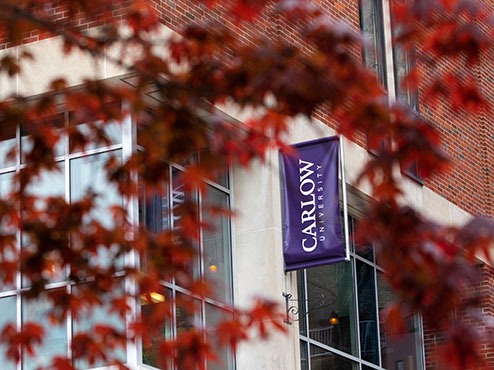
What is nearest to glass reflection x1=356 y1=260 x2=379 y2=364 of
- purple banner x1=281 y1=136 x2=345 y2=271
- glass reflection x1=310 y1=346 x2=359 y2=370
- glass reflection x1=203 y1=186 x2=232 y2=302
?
glass reflection x1=310 y1=346 x2=359 y2=370

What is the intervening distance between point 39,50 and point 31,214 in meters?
9.91

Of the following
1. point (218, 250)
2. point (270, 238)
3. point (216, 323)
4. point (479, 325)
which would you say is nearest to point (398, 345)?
point (479, 325)

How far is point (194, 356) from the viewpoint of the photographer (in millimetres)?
9234

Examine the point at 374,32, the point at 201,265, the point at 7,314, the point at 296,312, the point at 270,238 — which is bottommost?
the point at 7,314

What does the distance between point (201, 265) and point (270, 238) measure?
4.28 ft

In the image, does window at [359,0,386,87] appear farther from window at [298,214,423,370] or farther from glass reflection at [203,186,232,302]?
glass reflection at [203,186,232,302]

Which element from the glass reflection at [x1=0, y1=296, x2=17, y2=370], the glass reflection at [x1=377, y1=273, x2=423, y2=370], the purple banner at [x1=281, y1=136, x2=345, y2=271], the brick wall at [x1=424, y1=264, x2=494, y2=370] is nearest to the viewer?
the glass reflection at [x1=0, y1=296, x2=17, y2=370]

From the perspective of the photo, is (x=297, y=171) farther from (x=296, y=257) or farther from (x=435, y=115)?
(x=435, y=115)

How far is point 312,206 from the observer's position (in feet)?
68.8

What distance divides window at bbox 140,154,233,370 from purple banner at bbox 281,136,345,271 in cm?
85

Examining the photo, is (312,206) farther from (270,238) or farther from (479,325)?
(479,325)

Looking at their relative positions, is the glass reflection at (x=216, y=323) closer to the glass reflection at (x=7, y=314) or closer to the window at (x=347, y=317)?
the window at (x=347, y=317)

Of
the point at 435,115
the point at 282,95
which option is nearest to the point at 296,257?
the point at 435,115

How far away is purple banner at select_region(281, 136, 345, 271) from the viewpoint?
20594mm
